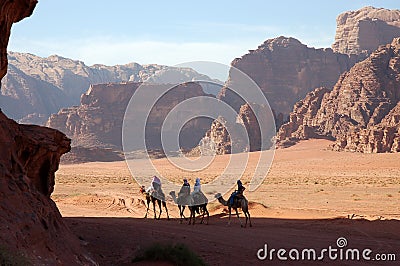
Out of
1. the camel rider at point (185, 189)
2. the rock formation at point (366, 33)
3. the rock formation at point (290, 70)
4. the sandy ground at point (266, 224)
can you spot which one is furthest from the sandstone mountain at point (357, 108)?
the camel rider at point (185, 189)

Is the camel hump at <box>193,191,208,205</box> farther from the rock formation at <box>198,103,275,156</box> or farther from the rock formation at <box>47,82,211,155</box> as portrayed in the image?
the rock formation at <box>47,82,211,155</box>

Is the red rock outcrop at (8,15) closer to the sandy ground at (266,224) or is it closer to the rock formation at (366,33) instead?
the sandy ground at (266,224)

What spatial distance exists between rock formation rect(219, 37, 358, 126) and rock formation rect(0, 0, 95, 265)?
11820 centimetres

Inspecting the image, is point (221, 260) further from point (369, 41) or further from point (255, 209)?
point (369, 41)

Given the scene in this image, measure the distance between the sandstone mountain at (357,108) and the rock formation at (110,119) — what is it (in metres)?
29.9

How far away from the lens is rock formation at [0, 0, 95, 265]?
28.8 ft

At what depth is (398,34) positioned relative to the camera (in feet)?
450

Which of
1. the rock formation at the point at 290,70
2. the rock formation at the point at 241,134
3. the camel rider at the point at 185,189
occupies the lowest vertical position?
the camel rider at the point at 185,189

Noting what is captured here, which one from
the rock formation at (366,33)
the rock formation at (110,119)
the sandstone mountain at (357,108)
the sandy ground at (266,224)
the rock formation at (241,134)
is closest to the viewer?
the sandy ground at (266,224)

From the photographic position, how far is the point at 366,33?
138 meters

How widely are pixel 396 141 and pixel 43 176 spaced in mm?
65113

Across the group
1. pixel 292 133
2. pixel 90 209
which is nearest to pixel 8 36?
pixel 90 209

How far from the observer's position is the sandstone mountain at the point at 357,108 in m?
78.5

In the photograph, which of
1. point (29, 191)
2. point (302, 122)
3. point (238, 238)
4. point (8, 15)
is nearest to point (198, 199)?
point (238, 238)
